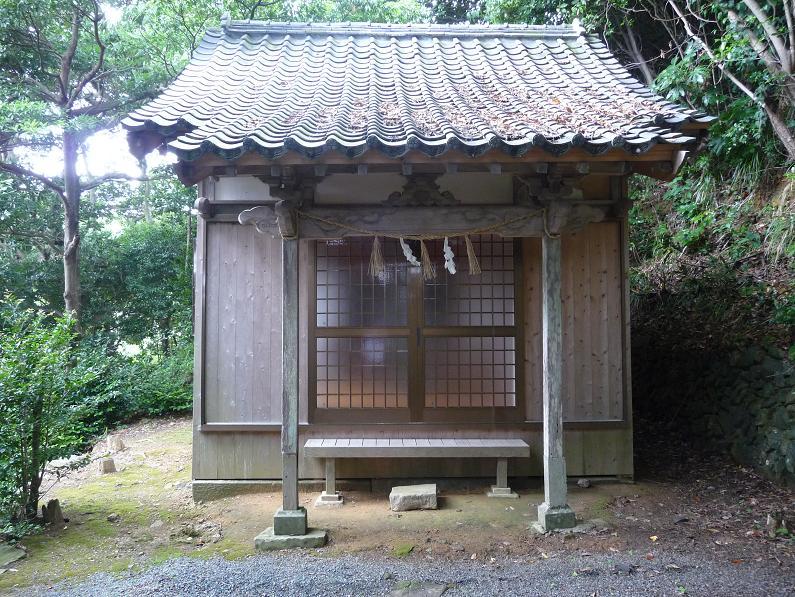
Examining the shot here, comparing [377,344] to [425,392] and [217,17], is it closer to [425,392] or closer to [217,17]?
[425,392]

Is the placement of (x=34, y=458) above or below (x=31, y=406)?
Result: below

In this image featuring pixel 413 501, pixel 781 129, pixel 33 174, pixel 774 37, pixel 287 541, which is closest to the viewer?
pixel 287 541

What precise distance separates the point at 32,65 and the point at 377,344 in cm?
1086

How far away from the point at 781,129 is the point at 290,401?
24.5ft

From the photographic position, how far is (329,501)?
17.9 feet

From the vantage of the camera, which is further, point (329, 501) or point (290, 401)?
point (329, 501)

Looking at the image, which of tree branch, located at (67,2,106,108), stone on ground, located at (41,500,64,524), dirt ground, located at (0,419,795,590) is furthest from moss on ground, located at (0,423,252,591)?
tree branch, located at (67,2,106,108)

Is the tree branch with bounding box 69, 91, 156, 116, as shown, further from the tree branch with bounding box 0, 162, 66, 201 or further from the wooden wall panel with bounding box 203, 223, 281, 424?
the wooden wall panel with bounding box 203, 223, 281, 424

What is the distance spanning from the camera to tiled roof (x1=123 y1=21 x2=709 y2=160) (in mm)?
3982

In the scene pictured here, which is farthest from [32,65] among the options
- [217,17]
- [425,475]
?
[425,475]

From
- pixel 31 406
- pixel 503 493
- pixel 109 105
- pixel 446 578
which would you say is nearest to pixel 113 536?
pixel 31 406

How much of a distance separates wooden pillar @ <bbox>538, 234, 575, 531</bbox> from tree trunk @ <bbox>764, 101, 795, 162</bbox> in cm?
488

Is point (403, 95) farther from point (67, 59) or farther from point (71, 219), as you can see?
point (67, 59)

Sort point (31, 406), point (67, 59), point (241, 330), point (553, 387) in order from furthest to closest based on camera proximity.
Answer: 1. point (67, 59)
2. point (241, 330)
3. point (31, 406)
4. point (553, 387)
